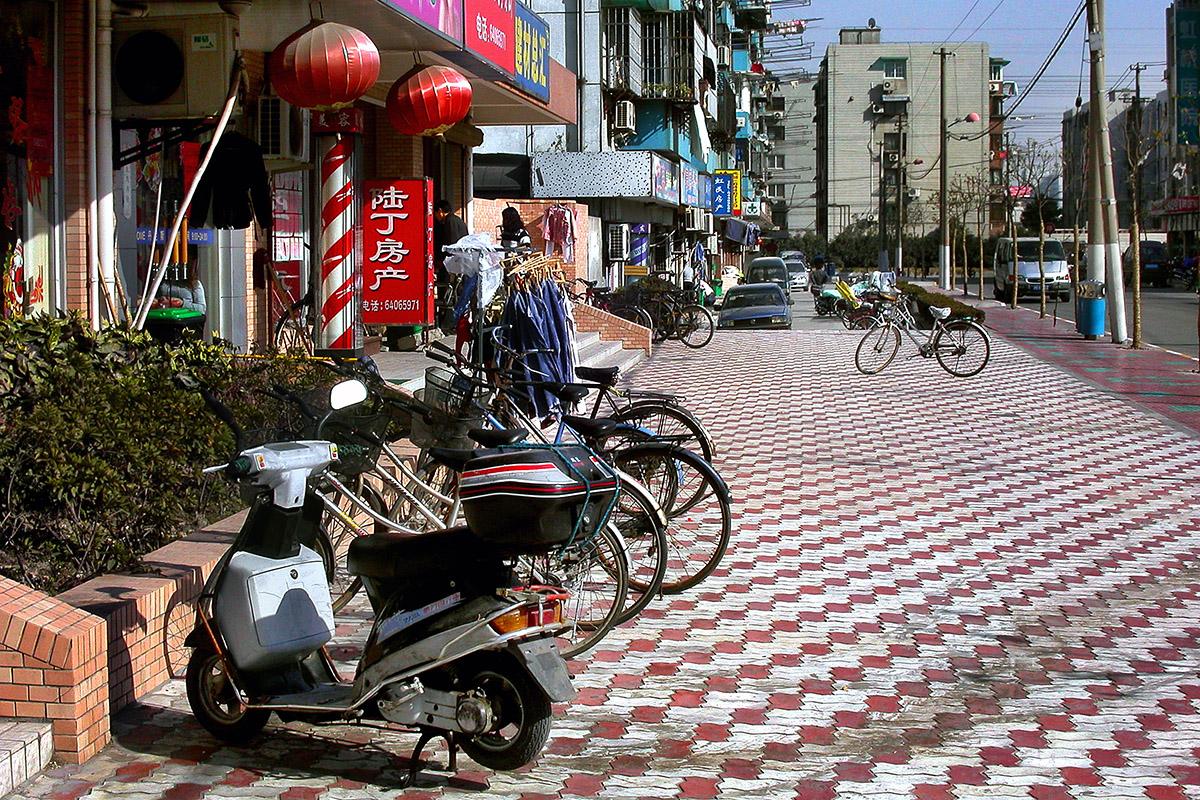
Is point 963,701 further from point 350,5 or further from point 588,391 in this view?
point 350,5

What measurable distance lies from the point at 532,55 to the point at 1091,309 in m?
14.0

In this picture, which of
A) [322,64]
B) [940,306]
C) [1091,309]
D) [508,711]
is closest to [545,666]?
[508,711]

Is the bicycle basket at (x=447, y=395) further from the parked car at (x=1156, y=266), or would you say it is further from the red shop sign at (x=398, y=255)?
the parked car at (x=1156, y=266)

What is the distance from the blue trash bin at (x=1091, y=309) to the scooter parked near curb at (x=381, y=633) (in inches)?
889

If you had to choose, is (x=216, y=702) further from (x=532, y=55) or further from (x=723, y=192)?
(x=723, y=192)

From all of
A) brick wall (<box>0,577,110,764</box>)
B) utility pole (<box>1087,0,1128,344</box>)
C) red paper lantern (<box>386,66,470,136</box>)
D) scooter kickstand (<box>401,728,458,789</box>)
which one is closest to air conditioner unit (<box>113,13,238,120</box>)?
red paper lantern (<box>386,66,470,136</box>)

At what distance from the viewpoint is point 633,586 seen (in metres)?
6.14

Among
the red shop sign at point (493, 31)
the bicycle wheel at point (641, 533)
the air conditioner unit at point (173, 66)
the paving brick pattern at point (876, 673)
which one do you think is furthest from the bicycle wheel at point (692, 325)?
the bicycle wheel at point (641, 533)

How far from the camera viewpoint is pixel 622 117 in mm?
34688

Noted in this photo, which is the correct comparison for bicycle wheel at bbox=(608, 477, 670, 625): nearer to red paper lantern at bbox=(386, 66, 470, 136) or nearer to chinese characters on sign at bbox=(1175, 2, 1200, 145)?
red paper lantern at bbox=(386, 66, 470, 136)

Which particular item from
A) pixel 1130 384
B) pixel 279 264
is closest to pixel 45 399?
pixel 279 264

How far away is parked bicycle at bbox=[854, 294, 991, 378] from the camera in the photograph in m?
18.0

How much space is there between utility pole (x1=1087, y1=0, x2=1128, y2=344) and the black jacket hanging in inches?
693

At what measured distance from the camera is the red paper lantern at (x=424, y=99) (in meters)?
11.7
